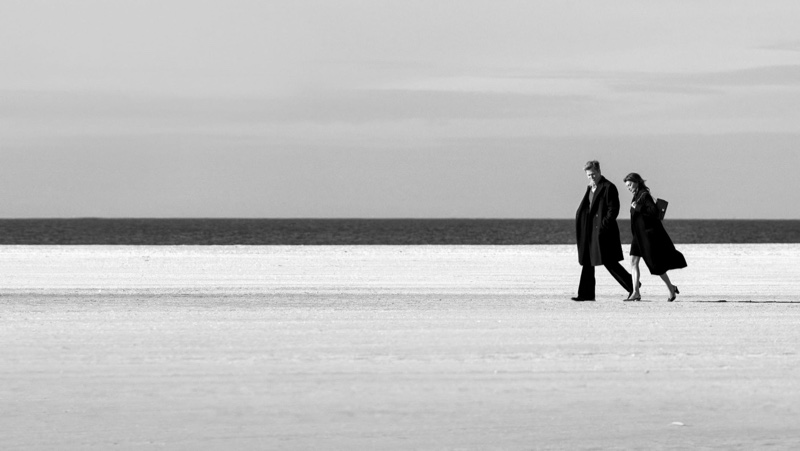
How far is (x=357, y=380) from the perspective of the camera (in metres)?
7.36

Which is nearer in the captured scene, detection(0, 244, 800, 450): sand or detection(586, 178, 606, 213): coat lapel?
detection(0, 244, 800, 450): sand

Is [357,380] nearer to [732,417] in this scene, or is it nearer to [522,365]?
[522,365]

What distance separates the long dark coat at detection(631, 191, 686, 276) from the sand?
1.56ft

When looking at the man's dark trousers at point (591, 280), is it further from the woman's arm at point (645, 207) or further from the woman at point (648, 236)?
the woman's arm at point (645, 207)

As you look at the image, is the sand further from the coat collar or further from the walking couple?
the coat collar

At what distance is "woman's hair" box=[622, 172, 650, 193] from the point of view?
13.1 m

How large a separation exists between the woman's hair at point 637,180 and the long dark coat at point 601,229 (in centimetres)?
35

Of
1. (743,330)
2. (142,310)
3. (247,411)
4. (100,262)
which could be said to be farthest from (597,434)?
(100,262)

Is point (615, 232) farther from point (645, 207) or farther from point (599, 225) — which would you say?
point (645, 207)

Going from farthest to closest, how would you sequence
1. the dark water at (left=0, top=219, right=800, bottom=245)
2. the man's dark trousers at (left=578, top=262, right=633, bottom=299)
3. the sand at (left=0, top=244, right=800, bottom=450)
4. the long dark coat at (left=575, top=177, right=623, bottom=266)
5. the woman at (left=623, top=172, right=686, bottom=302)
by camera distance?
the dark water at (left=0, top=219, right=800, bottom=245), the man's dark trousers at (left=578, top=262, right=633, bottom=299), the woman at (left=623, top=172, right=686, bottom=302), the long dark coat at (left=575, top=177, right=623, bottom=266), the sand at (left=0, top=244, right=800, bottom=450)

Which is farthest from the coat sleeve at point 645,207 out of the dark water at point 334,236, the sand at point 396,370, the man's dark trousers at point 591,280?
the dark water at point 334,236

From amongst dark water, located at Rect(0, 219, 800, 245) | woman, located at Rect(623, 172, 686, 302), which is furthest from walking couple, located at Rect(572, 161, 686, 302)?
dark water, located at Rect(0, 219, 800, 245)

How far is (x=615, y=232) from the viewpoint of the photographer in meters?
13.1

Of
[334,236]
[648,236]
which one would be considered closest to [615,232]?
[648,236]
